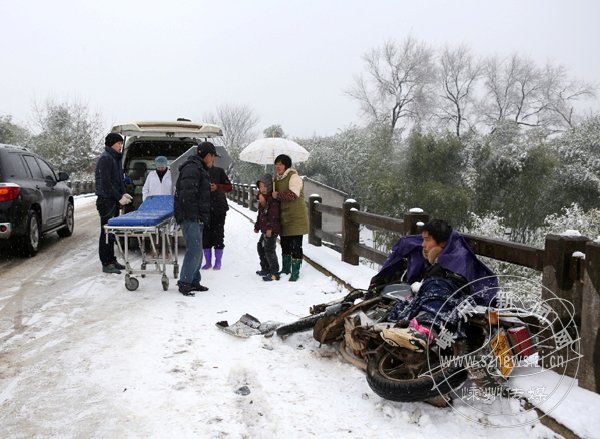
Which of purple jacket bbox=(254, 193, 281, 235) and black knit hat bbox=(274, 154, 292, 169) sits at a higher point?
black knit hat bbox=(274, 154, 292, 169)

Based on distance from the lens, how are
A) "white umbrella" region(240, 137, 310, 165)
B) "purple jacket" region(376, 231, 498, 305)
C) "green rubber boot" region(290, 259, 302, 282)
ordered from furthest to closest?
"white umbrella" region(240, 137, 310, 165), "green rubber boot" region(290, 259, 302, 282), "purple jacket" region(376, 231, 498, 305)

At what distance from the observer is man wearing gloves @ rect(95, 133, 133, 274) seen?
693 centimetres

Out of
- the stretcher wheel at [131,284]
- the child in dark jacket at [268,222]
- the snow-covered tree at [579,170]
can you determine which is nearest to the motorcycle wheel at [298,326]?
the child in dark jacket at [268,222]

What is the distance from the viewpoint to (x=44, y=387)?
11.1 feet

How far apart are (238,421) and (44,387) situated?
1515 mm

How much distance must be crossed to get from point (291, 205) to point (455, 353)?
3.97 metres

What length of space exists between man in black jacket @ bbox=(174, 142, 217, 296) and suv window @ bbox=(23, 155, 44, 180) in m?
4.32

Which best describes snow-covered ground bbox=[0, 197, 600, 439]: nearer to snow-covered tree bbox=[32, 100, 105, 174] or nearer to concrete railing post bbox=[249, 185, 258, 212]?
concrete railing post bbox=[249, 185, 258, 212]

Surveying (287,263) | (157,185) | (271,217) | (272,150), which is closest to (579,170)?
(272,150)

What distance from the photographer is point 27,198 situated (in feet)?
25.7

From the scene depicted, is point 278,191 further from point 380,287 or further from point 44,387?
point 44,387

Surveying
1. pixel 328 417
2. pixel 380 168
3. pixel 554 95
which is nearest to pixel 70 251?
pixel 328 417

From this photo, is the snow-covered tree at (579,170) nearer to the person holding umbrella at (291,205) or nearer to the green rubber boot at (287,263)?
the green rubber boot at (287,263)

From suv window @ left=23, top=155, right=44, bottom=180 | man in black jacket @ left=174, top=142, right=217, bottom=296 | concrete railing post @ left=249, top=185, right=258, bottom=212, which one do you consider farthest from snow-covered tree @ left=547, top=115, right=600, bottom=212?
suv window @ left=23, top=155, right=44, bottom=180
